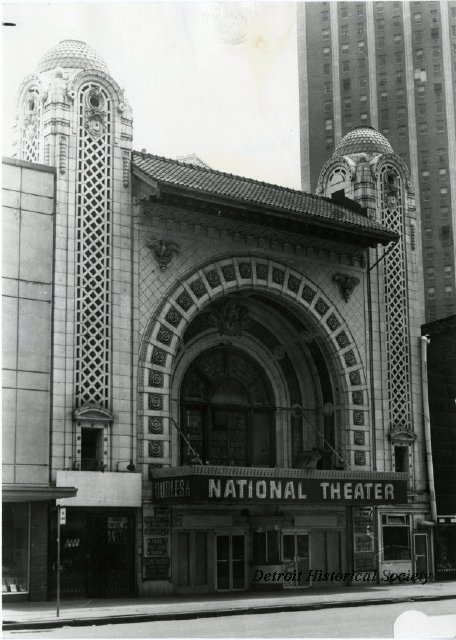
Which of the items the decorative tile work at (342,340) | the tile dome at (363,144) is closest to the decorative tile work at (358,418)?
the decorative tile work at (342,340)

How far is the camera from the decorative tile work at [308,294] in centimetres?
3506

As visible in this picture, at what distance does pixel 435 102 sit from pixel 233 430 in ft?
133

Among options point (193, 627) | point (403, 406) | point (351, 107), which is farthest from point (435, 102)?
point (193, 627)

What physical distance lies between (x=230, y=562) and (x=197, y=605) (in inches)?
235

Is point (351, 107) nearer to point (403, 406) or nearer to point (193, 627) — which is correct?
point (403, 406)

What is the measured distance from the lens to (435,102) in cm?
6800

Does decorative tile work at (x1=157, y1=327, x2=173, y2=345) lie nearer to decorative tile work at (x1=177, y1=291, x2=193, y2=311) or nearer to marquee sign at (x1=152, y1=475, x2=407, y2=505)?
decorative tile work at (x1=177, y1=291, x2=193, y2=311)

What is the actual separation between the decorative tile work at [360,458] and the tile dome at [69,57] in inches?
624

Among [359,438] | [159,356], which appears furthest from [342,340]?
[159,356]

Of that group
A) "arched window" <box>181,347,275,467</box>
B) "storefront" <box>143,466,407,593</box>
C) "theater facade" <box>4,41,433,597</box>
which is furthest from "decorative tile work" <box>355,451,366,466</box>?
"arched window" <box>181,347,275,467</box>

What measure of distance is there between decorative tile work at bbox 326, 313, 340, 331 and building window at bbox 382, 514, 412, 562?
276 inches

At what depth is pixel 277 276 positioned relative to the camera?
34.4 meters

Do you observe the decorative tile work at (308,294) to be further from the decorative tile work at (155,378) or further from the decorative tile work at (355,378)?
the decorative tile work at (155,378)

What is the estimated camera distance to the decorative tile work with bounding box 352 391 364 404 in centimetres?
3569
